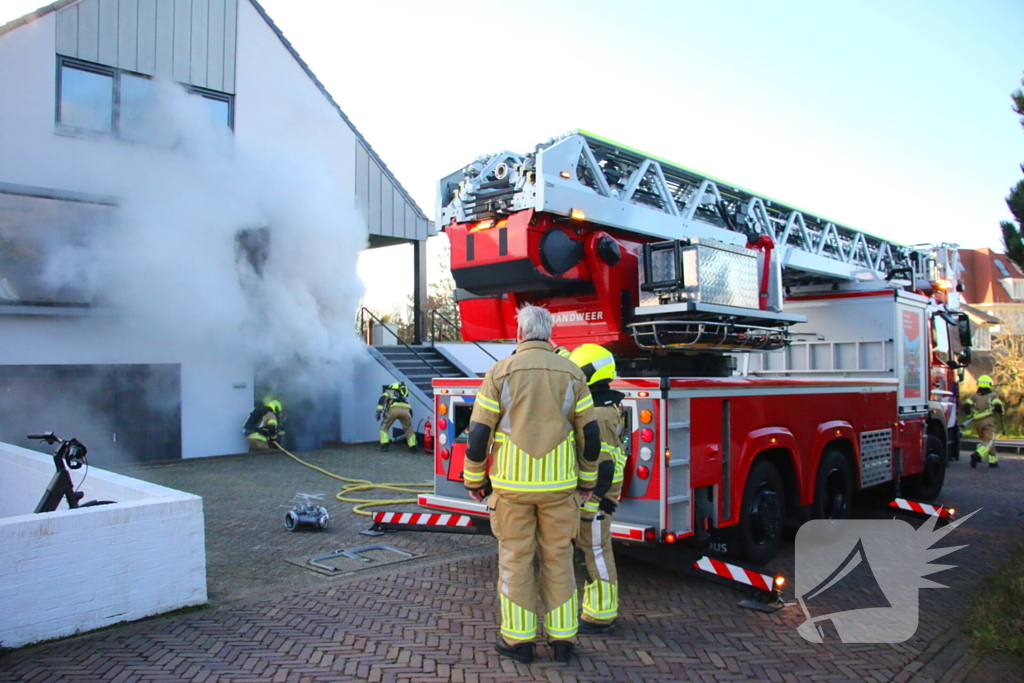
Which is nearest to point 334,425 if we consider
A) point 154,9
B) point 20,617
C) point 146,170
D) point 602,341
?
point 146,170

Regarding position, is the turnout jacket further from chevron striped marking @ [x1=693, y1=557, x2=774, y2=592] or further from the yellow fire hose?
the yellow fire hose

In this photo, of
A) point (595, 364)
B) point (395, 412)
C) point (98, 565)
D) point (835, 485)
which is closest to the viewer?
point (98, 565)

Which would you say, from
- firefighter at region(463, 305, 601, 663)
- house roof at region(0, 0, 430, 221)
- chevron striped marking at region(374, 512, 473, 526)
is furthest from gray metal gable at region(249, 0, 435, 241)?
firefighter at region(463, 305, 601, 663)

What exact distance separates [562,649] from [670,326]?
2704 mm

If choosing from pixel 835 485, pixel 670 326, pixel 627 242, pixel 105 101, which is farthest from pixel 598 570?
pixel 105 101

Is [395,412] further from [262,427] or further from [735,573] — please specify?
[735,573]

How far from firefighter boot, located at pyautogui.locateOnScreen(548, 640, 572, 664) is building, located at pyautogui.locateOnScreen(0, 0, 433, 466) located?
31.4 ft

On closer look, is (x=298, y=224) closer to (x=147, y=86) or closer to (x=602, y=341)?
(x=147, y=86)

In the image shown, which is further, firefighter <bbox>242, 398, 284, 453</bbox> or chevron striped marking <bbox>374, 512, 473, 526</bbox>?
firefighter <bbox>242, 398, 284, 453</bbox>

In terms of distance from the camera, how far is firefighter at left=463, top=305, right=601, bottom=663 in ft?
13.2

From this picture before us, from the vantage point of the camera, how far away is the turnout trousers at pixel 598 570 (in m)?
4.57

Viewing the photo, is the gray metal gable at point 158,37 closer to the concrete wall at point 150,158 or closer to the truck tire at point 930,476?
the concrete wall at point 150,158

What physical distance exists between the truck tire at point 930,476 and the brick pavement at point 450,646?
374 centimetres

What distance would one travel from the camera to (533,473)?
400 centimetres
